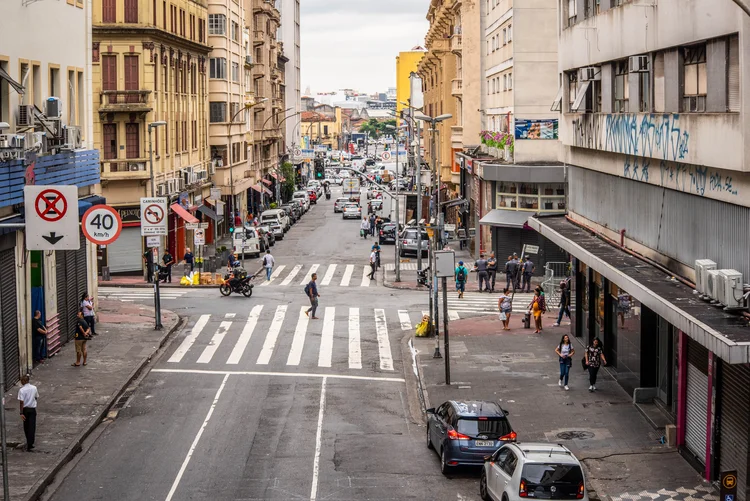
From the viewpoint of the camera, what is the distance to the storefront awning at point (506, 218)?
182 ft

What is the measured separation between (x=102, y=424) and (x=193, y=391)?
3952 mm

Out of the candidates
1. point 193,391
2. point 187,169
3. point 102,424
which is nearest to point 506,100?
point 187,169

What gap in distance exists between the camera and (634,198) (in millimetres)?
27422

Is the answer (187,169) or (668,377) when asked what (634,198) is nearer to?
(668,377)

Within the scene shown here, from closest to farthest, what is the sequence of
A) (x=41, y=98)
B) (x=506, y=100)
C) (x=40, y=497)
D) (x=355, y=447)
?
(x=40, y=497), (x=355, y=447), (x=41, y=98), (x=506, y=100)

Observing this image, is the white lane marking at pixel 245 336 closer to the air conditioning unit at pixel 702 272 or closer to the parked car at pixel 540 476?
the parked car at pixel 540 476

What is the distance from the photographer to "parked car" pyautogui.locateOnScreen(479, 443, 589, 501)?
1778 centimetres

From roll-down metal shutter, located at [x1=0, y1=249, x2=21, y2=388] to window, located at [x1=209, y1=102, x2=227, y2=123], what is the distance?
49825 millimetres

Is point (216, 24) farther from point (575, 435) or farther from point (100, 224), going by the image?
point (575, 435)

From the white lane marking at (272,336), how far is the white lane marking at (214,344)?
154 cm

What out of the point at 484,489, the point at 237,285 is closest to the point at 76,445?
the point at 484,489

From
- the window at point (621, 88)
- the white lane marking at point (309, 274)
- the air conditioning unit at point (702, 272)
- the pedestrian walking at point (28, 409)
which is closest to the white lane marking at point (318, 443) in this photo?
the pedestrian walking at point (28, 409)

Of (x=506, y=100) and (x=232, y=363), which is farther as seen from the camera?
(x=506, y=100)

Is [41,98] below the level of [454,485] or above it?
above
